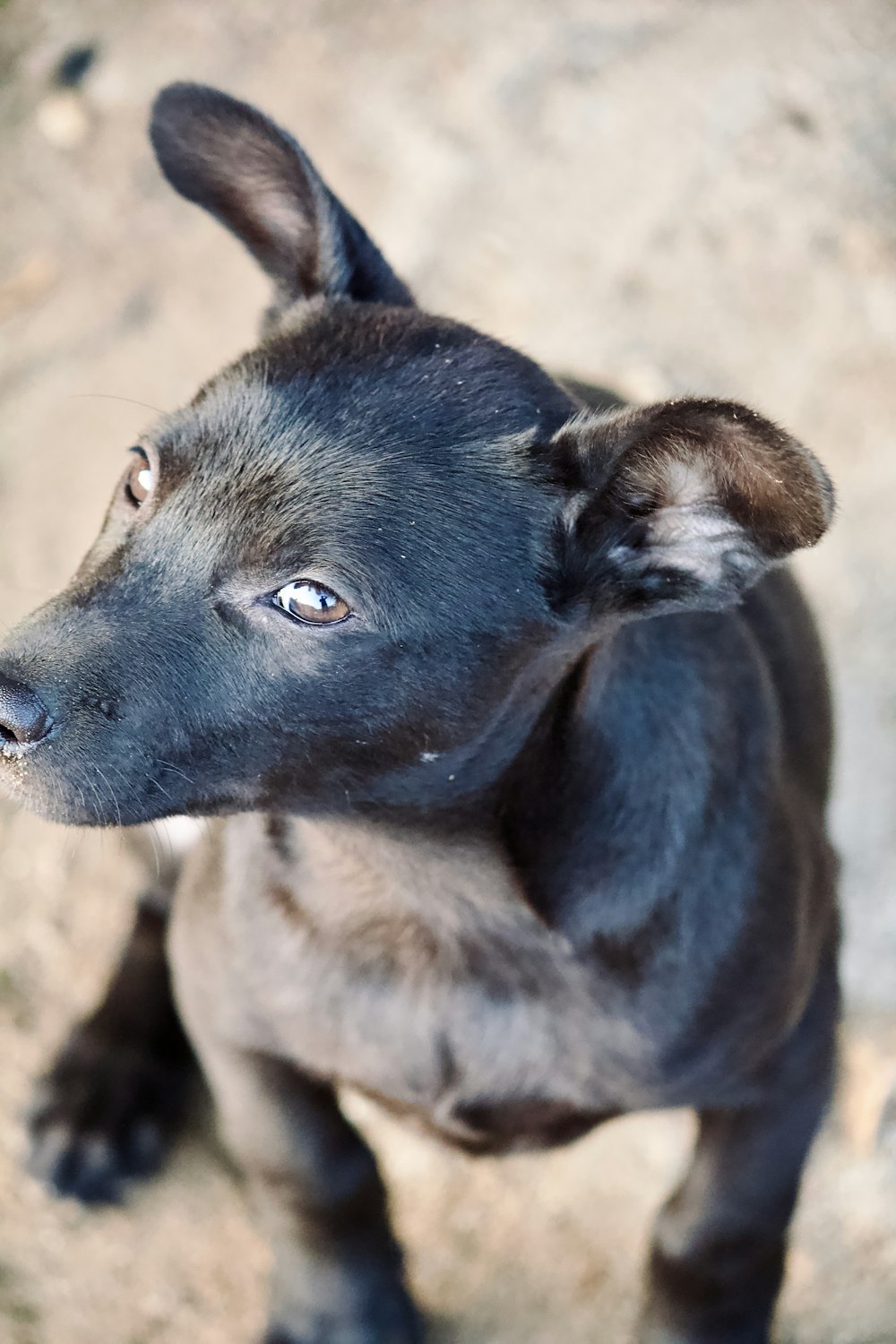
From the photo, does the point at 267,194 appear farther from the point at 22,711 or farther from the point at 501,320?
the point at 501,320

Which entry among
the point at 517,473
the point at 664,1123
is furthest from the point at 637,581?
the point at 664,1123

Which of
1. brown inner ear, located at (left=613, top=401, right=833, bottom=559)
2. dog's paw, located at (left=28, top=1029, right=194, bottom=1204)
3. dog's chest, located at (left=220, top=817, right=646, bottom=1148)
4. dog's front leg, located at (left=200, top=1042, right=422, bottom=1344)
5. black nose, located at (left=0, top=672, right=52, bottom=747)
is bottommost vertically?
dog's paw, located at (left=28, top=1029, right=194, bottom=1204)

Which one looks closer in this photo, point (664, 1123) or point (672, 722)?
point (672, 722)

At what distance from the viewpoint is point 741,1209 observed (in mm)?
3008

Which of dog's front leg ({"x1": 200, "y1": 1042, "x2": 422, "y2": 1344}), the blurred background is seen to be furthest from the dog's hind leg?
dog's front leg ({"x1": 200, "y1": 1042, "x2": 422, "y2": 1344})

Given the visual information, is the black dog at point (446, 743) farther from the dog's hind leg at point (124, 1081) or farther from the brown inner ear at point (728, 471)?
the dog's hind leg at point (124, 1081)

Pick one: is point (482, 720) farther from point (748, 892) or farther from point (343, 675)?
point (748, 892)

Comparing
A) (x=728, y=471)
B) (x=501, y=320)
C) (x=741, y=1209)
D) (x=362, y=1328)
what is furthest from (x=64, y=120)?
(x=741, y=1209)

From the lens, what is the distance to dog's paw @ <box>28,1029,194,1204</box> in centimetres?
362

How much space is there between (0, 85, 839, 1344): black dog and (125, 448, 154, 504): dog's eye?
11 millimetres

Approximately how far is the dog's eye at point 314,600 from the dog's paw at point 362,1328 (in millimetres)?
1992

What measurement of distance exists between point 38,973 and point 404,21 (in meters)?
3.88

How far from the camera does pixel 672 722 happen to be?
8.09 ft

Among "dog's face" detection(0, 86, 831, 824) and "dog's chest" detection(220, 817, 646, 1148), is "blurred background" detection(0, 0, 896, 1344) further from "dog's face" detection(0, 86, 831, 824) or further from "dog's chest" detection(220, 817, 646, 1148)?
"dog's face" detection(0, 86, 831, 824)
